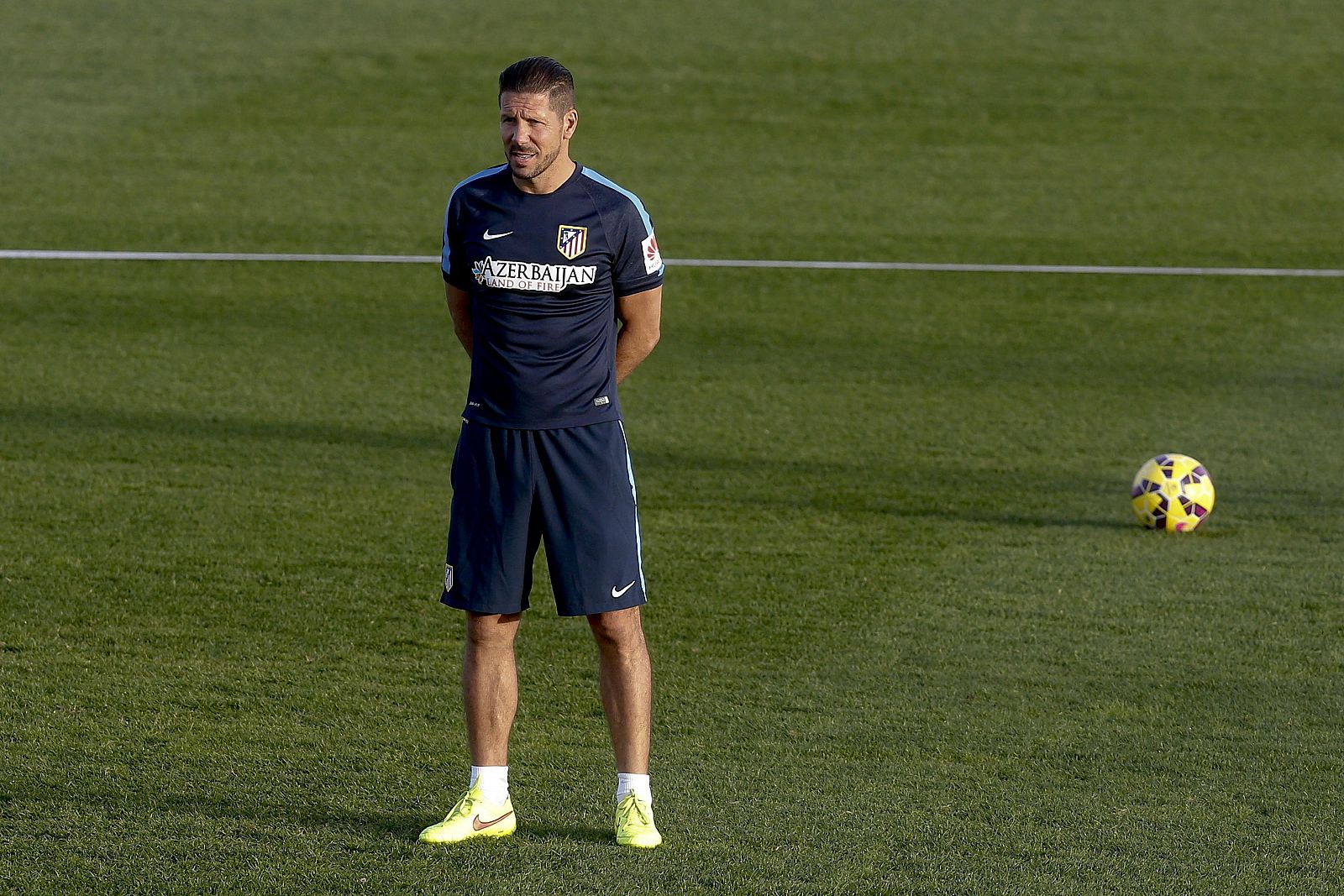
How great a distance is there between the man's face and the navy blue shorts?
2.30 ft

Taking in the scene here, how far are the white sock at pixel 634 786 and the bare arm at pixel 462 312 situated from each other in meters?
1.25

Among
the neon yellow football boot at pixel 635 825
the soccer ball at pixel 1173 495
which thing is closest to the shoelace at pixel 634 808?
the neon yellow football boot at pixel 635 825

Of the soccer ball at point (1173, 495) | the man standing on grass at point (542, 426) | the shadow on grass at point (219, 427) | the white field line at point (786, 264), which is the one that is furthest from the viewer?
the white field line at point (786, 264)

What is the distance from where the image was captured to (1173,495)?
8.14m

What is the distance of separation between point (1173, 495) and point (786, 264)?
655 centimetres

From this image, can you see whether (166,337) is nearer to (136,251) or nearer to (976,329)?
(136,251)

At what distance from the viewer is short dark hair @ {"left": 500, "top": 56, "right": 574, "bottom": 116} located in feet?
14.9

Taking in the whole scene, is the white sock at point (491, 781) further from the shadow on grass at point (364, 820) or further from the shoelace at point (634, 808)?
the shoelace at point (634, 808)

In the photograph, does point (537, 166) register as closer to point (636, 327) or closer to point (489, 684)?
point (636, 327)

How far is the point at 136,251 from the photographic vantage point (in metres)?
14.2

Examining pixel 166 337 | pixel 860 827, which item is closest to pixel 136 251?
→ pixel 166 337

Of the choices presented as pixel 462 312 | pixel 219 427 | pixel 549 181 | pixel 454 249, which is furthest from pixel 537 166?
pixel 219 427

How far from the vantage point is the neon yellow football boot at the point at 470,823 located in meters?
4.82

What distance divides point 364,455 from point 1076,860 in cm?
544
